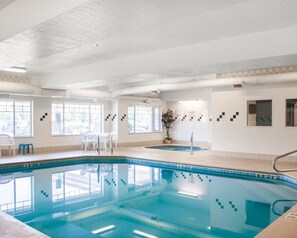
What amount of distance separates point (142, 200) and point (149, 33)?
10.0 feet

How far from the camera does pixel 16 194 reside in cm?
583

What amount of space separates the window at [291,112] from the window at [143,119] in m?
6.82

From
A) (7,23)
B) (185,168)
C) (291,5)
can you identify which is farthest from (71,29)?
(185,168)

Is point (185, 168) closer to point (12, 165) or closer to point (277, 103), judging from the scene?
point (277, 103)

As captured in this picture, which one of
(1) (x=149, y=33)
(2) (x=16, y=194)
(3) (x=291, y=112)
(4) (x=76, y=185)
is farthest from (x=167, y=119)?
(1) (x=149, y=33)

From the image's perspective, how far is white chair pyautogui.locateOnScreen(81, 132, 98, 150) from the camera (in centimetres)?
1115

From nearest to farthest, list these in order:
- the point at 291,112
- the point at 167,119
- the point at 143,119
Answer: the point at 291,112 → the point at 143,119 → the point at 167,119

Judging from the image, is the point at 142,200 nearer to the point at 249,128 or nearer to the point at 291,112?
the point at 249,128

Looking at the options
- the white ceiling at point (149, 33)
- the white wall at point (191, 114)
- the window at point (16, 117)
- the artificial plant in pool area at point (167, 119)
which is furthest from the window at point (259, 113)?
the window at point (16, 117)

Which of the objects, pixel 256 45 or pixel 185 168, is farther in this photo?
pixel 185 168

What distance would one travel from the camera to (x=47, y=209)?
4.95 meters

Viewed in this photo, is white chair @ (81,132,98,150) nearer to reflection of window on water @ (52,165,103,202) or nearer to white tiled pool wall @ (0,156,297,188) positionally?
white tiled pool wall @ (0,156,297,188)

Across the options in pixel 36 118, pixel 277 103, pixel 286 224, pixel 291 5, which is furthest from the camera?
pixel 36 118

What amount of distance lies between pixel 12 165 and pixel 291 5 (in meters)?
7.42
